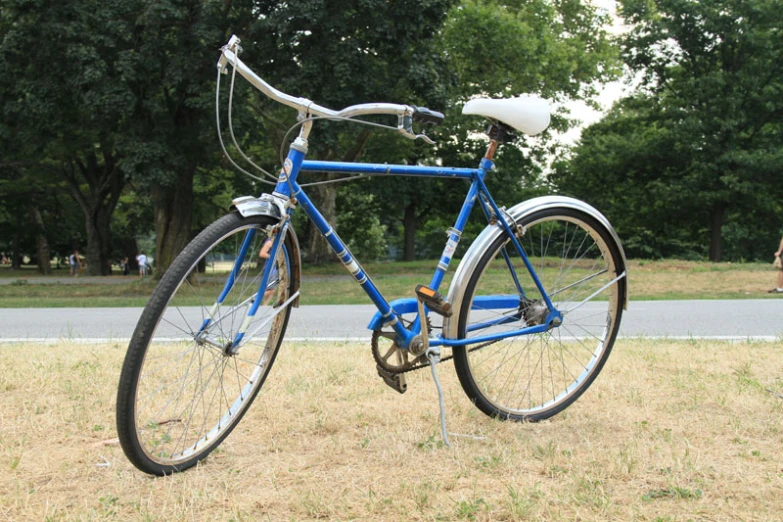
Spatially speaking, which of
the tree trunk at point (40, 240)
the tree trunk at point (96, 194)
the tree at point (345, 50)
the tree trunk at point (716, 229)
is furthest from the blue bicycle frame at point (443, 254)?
the tree trunk at point (40, 240)

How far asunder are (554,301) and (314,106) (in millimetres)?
1632

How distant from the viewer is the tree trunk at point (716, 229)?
30842 millimetres

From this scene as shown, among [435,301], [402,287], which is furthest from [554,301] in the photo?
[402,287]

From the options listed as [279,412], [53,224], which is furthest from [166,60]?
[53,224]

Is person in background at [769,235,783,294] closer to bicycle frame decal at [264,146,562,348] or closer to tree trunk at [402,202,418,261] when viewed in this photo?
bicycle frame decal at [264,146,562,348]

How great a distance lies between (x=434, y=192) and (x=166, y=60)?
58.3ft

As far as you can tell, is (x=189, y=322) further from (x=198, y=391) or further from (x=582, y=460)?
(x=582, y=460)

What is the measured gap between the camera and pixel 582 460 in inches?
113

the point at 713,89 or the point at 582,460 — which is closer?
the point at 582,460

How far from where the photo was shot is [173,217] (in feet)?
64.8

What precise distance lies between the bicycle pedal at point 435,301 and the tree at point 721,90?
2829 cm

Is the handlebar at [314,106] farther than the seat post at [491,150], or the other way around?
the seat post at [491,150]

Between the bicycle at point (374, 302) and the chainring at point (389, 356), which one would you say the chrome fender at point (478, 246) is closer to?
the bicycle at point (374, 302)

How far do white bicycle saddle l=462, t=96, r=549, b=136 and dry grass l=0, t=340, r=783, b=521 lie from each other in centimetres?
142
